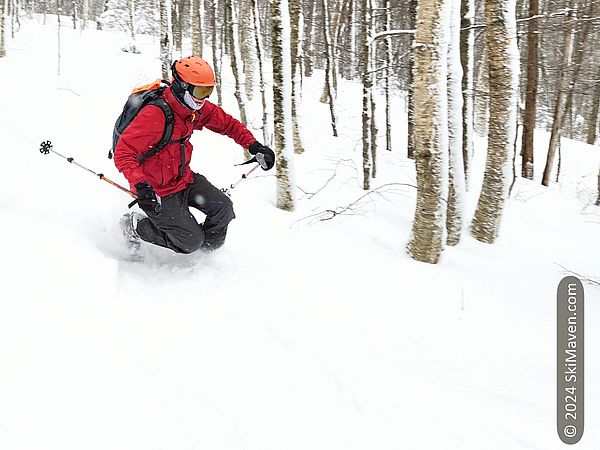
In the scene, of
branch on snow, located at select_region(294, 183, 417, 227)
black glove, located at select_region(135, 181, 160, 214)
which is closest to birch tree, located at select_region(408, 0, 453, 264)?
branch on snow, located at select_region(294, 183, 417, 227)

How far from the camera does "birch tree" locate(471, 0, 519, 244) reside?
5762 millimetres

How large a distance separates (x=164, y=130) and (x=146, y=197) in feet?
2.01

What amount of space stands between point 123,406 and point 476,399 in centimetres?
209

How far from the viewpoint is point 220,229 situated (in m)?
4.74

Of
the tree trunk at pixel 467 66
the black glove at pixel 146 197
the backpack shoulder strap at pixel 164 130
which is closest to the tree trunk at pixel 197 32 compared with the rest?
the tree trunk at pixel 467 66

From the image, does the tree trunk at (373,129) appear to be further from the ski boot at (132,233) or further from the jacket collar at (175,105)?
the ski boot at (132,233)

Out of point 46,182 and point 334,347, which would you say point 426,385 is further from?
point 46,182

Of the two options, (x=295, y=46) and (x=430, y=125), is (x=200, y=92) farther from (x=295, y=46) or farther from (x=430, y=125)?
(x=295, y=46)

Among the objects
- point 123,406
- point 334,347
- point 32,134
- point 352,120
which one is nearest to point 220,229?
point 334,347

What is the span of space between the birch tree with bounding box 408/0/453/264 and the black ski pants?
2004mm

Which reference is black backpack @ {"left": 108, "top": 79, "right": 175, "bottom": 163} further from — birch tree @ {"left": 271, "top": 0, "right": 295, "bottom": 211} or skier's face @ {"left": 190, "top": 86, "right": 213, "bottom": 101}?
birch tree @ {"left": 271, "top": 0, "right": 295, "bottom": 211}

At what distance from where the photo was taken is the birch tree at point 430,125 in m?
4.67

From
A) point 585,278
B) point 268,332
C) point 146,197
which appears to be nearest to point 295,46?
point 146,197

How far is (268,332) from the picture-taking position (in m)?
3.63
